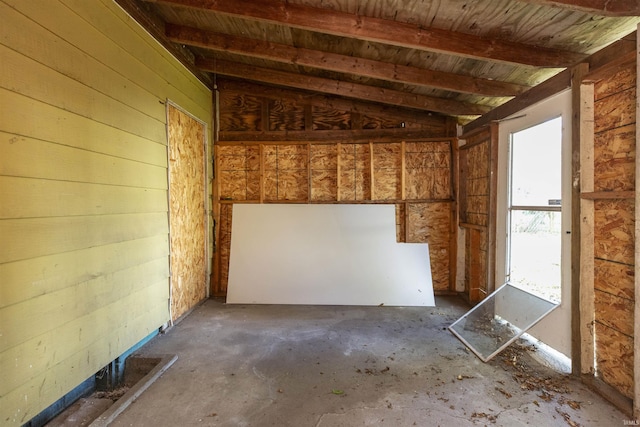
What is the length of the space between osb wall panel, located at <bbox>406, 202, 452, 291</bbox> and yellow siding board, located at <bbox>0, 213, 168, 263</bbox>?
140 inches

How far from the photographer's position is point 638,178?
1839 mm

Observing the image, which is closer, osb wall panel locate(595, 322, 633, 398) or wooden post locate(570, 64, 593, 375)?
osb wall panel locate(595, 322, 633, 398)

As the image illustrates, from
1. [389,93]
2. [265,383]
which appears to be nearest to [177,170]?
[265,383]

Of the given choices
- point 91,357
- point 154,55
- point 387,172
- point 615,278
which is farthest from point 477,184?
point 91,357

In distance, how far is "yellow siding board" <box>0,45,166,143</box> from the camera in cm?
165

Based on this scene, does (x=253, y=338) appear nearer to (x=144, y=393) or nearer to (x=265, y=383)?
(x=265, y=383)

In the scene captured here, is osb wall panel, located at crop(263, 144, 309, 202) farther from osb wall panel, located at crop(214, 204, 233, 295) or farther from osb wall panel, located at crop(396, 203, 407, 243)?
osb wall panel, located at crop(396, 203, 407, 243)

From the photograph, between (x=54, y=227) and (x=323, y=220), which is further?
(x=323, y=220)

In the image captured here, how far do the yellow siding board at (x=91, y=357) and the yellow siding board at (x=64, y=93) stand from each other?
1495 mm

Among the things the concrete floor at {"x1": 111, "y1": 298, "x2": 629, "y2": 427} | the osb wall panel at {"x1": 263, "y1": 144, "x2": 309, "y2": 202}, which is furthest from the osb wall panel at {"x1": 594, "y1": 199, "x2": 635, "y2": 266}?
the osb wall panel at {"x1": 263, "y1": 144, "x2": 309, "y2": 202}

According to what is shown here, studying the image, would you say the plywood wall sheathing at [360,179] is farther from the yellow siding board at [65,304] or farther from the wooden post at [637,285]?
the wooden post at [637,285]

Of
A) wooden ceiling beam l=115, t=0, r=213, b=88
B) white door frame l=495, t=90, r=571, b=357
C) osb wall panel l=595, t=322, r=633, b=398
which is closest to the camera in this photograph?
osb wall panel l=595, t=322, r=633, b=398

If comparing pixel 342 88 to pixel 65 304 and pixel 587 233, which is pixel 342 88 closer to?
pixel 587 233

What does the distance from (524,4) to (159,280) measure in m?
3.87
